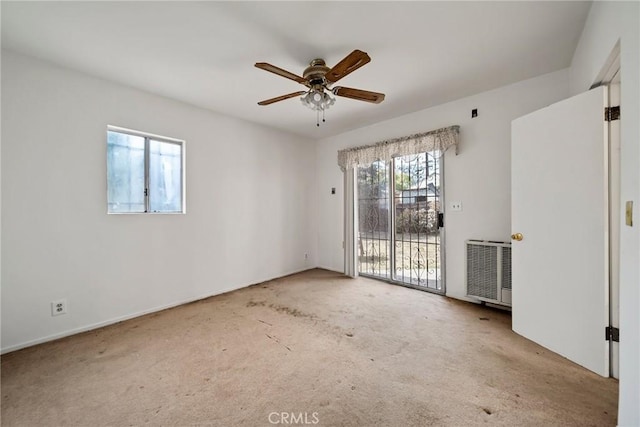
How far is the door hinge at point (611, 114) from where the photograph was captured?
1.63m

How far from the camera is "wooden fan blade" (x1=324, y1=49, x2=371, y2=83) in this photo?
160 cm

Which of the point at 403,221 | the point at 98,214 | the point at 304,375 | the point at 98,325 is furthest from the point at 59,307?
the point at 403,221

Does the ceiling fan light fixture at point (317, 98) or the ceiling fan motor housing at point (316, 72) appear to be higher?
the ceiling fan motor housing at point (316, 72)

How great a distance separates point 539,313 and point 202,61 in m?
3.59

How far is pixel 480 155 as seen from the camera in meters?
2.90

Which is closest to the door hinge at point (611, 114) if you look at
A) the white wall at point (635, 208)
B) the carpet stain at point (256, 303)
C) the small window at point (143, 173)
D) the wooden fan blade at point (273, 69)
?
the white wall at point (635, 208)

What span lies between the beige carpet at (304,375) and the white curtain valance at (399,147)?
2.00 m

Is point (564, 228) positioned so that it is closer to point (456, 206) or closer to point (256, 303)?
point (456, 206)

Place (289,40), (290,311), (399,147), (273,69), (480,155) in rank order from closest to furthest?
(273,69) → (289,40) → (290,311) → (480,155) → (399,147)

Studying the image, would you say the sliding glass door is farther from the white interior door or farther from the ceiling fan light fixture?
the ceiling fan light fixture

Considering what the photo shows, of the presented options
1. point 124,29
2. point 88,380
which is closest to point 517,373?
point 88,380

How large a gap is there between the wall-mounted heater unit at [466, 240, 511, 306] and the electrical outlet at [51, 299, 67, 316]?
4149 mm

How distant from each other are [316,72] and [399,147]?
185cm

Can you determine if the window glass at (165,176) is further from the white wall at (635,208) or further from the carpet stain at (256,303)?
the white wall at (635,208)
